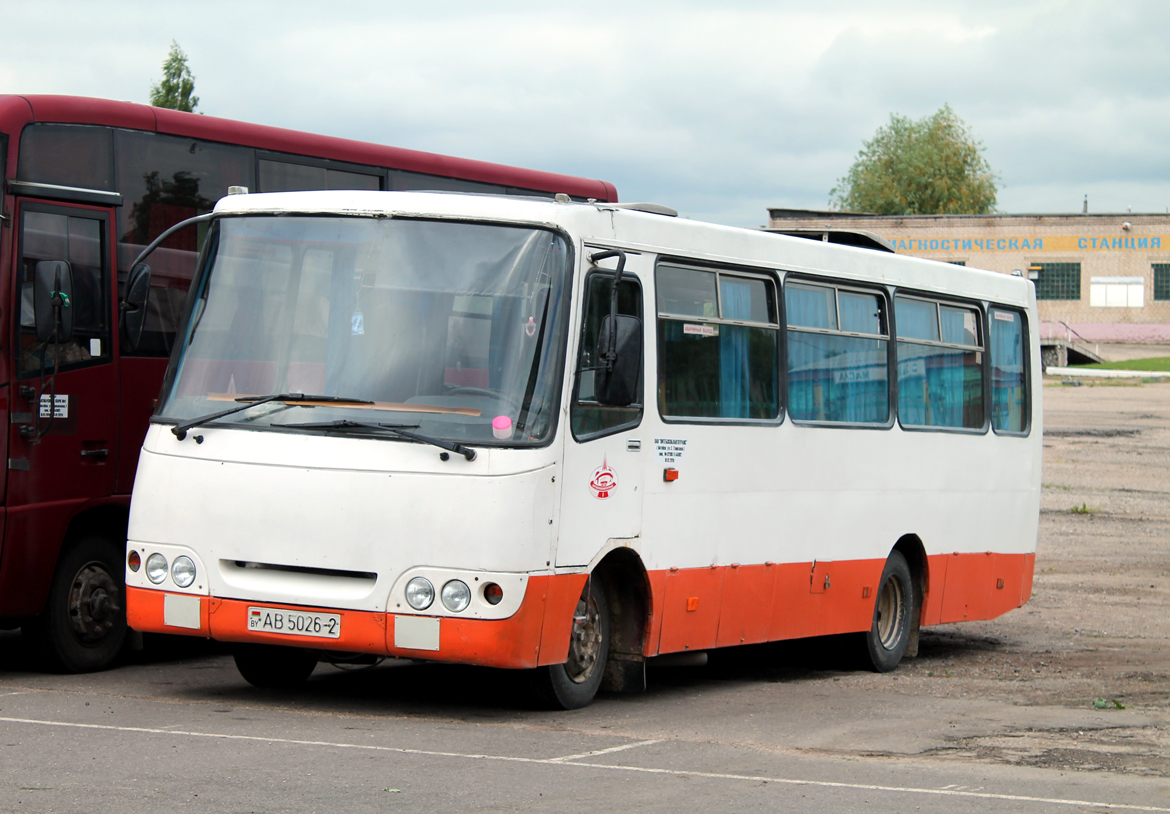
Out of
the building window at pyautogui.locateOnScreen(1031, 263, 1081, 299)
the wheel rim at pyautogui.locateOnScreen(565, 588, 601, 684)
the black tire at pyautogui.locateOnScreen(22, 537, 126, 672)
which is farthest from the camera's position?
the building window at pyautogui.locateOnScreen(1031, 263, 1081, 299)

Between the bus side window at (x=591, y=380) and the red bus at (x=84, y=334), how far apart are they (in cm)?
330

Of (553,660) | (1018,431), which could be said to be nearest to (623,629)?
(553,660)

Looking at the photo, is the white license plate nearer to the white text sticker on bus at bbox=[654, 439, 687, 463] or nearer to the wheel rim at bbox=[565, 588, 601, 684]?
the wheel rim at bbox=[565, 588, 601, 684]

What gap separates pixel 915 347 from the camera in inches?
542

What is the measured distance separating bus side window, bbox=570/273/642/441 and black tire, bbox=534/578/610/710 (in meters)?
0.92

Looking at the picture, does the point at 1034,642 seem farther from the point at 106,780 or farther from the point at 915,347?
the point at 106,780

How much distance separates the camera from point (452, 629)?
344 inches

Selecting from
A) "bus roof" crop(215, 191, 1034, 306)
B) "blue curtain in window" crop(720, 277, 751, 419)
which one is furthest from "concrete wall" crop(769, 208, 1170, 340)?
"blue curtain in window" crop(720, 277, 751, 419)

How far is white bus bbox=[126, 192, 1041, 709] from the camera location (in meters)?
8.81

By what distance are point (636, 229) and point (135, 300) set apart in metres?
3.04

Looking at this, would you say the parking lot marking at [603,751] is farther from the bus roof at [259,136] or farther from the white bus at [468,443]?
the bus roof at [259,136]

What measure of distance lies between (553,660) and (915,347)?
19.0ft

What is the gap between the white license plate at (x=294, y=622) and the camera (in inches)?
348

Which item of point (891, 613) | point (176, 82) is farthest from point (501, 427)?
point (176, 82)
